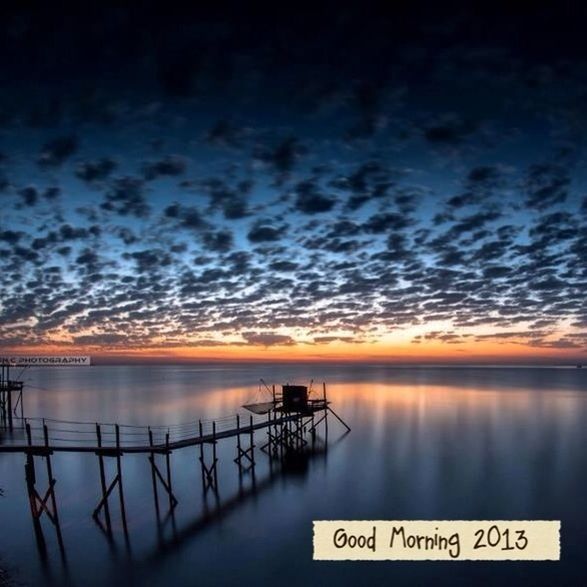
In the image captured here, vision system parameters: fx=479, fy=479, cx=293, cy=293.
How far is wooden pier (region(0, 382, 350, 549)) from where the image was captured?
25.9 metres

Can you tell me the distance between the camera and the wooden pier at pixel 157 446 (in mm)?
25859

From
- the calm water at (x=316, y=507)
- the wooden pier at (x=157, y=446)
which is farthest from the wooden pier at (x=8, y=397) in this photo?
the calm water at (x=316, y=507)

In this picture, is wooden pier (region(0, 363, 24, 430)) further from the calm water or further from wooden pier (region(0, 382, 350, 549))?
the calm water

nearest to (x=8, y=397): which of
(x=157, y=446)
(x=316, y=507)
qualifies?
(x=157, y=446)

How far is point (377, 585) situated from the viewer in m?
20.6

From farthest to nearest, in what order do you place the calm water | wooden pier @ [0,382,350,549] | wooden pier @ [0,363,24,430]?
wooden pier @ [0,363,24,430] → wooden pier @ [0,382,350,549] → the calm water

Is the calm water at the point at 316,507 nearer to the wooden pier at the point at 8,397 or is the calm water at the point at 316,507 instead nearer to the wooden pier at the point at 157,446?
the wooden pier at the point at 157,446

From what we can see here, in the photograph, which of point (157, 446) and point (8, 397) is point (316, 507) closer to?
point (157, 446)

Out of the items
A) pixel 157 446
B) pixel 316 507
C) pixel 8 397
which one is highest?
pixel 157 446

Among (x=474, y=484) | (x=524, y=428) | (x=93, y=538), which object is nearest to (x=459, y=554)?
(x=93, y=538)

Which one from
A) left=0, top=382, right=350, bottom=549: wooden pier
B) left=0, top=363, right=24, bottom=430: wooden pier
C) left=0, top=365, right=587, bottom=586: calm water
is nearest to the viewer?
left=0, top=365, right=587, bottom=586: calm water

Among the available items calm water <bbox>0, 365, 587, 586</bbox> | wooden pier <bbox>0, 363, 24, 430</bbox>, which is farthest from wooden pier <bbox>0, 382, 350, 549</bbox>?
wooden pier <bbox>0, 363, 24, 430</bbox>

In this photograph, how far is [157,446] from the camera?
27953 mm

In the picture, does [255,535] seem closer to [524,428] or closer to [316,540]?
[316,540]
